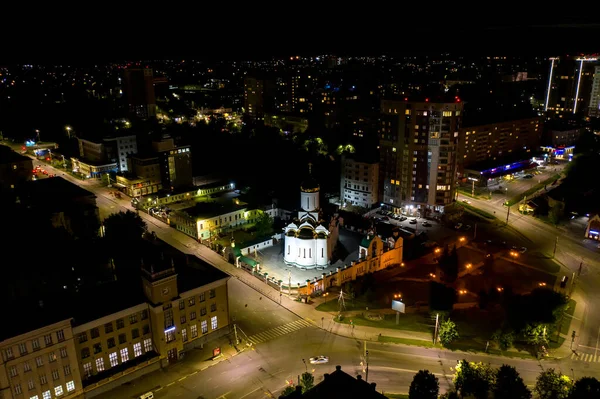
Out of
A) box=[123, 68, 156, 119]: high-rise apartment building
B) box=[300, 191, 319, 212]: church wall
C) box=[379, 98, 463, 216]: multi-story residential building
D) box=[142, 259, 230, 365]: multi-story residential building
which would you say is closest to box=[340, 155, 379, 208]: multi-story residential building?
box=[379, 98, 463, 216]: multi-story residential building

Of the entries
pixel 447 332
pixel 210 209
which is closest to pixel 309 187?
pixel 210 209

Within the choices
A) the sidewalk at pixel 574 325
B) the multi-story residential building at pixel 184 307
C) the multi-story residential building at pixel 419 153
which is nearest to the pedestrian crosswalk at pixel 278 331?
the multi-story residential building at pixel 184 307

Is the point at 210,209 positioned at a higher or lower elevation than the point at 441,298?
higher

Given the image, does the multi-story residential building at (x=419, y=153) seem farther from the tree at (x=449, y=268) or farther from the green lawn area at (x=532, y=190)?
the tree at (x=449, y=268)

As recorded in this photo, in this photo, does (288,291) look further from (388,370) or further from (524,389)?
(524,389)

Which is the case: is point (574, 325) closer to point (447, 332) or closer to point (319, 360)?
point (447, 332)

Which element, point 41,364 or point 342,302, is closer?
point 41,364

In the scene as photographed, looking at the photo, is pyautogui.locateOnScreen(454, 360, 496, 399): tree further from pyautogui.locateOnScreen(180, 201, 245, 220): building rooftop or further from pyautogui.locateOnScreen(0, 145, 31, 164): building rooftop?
pyautogui.locateOnScreen(0, 145, 31, 164): building rooftop
